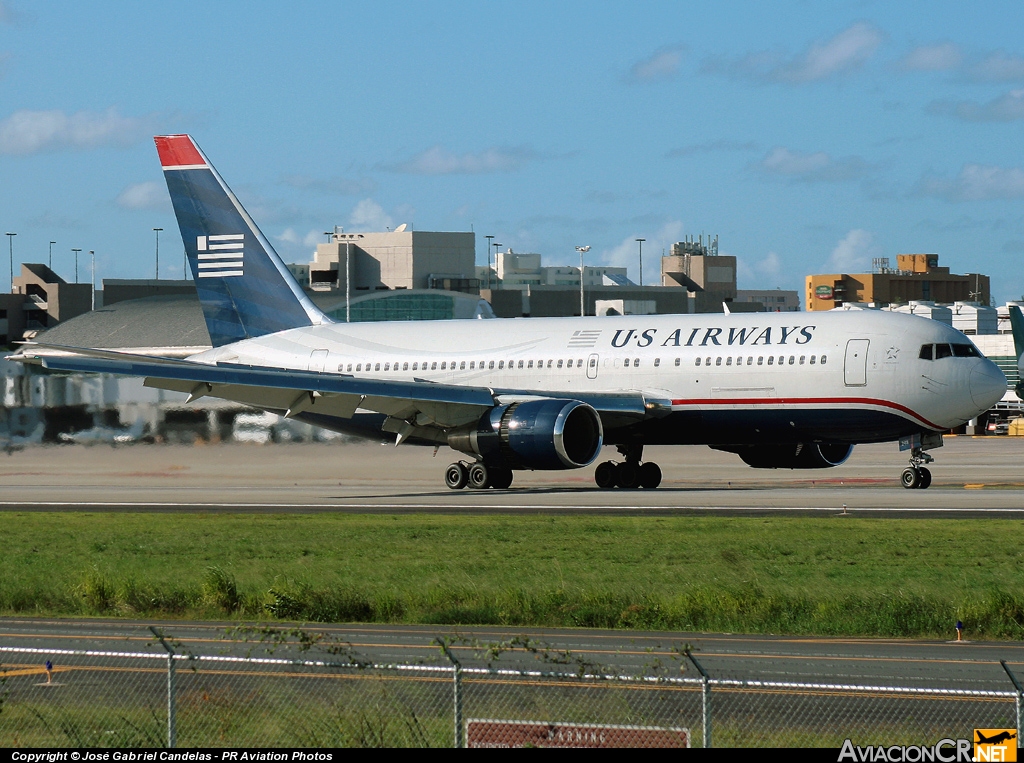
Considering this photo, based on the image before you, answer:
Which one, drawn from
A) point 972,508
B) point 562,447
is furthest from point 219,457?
point 972,508

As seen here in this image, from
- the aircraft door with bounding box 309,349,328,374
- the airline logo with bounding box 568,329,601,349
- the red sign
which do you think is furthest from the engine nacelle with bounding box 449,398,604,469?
the red sign

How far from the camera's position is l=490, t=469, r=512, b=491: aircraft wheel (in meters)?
45.3

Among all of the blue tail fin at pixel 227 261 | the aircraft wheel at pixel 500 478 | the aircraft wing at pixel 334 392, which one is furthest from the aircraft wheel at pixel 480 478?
the blue tail fin at pixel 227 261

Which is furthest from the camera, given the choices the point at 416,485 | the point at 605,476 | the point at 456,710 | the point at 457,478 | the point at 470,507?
the point at 416,485

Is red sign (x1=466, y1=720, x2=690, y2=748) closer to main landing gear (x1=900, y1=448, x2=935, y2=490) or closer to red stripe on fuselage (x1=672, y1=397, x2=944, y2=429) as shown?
red stripe on fuselage (x1=672, y1=397, x2=944, y2=429)

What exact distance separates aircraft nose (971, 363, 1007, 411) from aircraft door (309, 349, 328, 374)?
21.7 meters

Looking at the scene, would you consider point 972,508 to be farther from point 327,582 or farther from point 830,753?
point 830,753

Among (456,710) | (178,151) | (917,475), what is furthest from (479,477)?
(456,710)

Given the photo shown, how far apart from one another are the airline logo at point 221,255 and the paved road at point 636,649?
3051 cm

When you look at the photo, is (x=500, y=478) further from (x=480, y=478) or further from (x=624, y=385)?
(x=624, y=385)

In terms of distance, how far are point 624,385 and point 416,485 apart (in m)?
9.21

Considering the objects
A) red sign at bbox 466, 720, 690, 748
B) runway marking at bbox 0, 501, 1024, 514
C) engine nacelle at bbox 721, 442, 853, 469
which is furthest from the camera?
engine nacelle at bbox 721, 442, 853, 469

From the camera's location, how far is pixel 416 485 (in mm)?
50438

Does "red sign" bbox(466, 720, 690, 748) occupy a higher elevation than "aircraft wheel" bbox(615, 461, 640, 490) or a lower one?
higher
